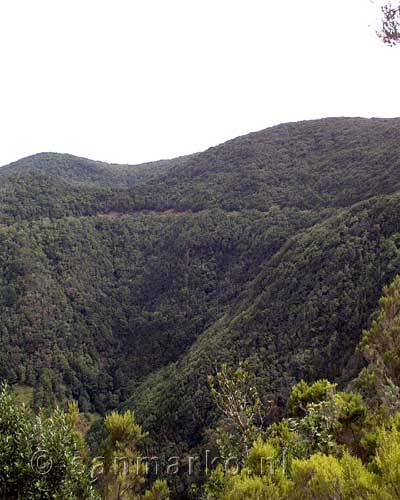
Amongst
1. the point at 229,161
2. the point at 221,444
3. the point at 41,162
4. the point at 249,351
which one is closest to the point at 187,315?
the point at 249,351

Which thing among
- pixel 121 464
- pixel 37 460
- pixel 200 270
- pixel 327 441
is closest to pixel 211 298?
pixel 200 270

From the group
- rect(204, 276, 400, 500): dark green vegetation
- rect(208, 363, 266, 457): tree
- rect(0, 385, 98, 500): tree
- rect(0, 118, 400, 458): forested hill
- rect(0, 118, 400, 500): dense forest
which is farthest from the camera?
rect(0, 118, 400, 458): forested hill

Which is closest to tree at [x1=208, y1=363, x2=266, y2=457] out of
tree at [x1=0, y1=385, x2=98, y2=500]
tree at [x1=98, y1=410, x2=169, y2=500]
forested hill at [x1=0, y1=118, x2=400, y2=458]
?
tree at [x1=98, y1=410, x2=169, y2=500]

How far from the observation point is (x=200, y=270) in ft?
209

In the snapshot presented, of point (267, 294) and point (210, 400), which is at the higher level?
point (267, 294)

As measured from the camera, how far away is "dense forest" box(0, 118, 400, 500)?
8.49 meters

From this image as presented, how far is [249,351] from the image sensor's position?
3469 centimetres

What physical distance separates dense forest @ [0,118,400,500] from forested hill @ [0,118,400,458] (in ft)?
0.74

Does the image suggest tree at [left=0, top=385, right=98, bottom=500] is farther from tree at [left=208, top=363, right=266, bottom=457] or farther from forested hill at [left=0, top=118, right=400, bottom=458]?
forested hill at [left=0, top=118, right=400, bottom=458]

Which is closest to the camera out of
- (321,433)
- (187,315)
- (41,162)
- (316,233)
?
(321,433)

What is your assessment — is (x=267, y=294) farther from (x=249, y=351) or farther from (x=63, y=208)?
(x=63, y=208)

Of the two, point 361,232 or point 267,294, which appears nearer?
point 361,232

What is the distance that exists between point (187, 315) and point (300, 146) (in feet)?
147

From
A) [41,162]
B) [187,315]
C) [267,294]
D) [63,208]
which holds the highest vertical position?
[41,162]
